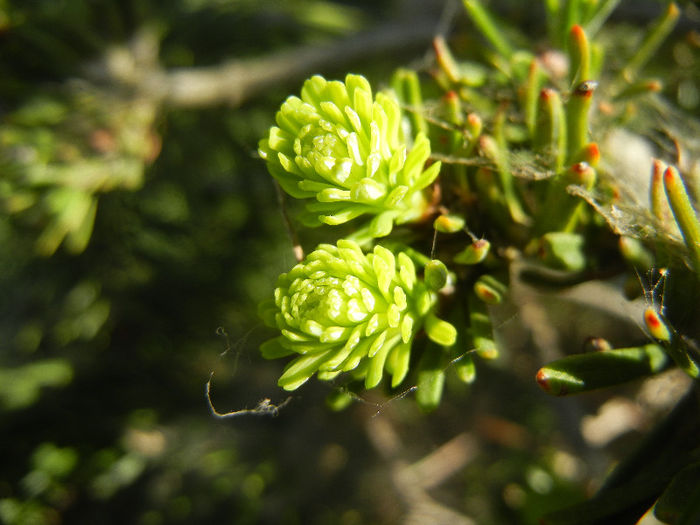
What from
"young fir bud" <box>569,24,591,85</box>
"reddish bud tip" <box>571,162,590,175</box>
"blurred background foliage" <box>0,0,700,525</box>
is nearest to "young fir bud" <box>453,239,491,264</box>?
"reddish bud tip" <box>571,162,590,175</box>

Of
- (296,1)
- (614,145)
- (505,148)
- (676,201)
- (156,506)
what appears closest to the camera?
(676,201)

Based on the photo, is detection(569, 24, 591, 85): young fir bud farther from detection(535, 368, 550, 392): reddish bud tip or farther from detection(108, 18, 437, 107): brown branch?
detection(108, 18, 437, 107): brown branch

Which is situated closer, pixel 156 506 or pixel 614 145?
pixel 614 145

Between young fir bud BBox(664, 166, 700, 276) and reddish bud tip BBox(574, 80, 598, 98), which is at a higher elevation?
reddish bud tip BBox(574, 80, 598, 98)

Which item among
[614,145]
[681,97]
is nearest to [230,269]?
[614,145]

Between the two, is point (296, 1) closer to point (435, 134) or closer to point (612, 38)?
point (612, 38)

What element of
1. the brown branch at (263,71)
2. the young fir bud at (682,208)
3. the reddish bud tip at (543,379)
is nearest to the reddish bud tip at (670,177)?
the young fir bud at (682,208)
